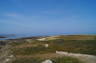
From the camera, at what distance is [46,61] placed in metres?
27.7

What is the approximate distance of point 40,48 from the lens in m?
43.0

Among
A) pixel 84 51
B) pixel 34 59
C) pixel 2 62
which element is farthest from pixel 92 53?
pixel 2 62

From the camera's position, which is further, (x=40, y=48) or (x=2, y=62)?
(x=40, y=48)

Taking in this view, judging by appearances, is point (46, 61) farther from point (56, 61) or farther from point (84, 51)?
point (84, 51)

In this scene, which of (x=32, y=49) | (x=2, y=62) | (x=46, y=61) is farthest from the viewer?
(x=32, y=49)

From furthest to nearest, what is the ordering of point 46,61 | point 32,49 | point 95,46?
point 32,49, point 95,46, point 46,61

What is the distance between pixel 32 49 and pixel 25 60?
1201 centimetres

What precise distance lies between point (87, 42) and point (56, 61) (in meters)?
17.0

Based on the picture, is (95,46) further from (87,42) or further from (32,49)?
(32,49)

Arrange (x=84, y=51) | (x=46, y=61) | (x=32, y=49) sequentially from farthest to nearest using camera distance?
(x=32, y=49)
(x=84, y=51)
(x=46, y=61)

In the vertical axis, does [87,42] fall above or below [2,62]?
above

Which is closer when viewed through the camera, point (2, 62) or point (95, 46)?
point (2, 62)

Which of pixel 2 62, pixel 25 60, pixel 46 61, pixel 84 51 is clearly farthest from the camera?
pixel 84 51

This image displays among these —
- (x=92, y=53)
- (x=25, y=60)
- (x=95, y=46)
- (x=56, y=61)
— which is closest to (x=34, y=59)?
(x=25, y=60)
